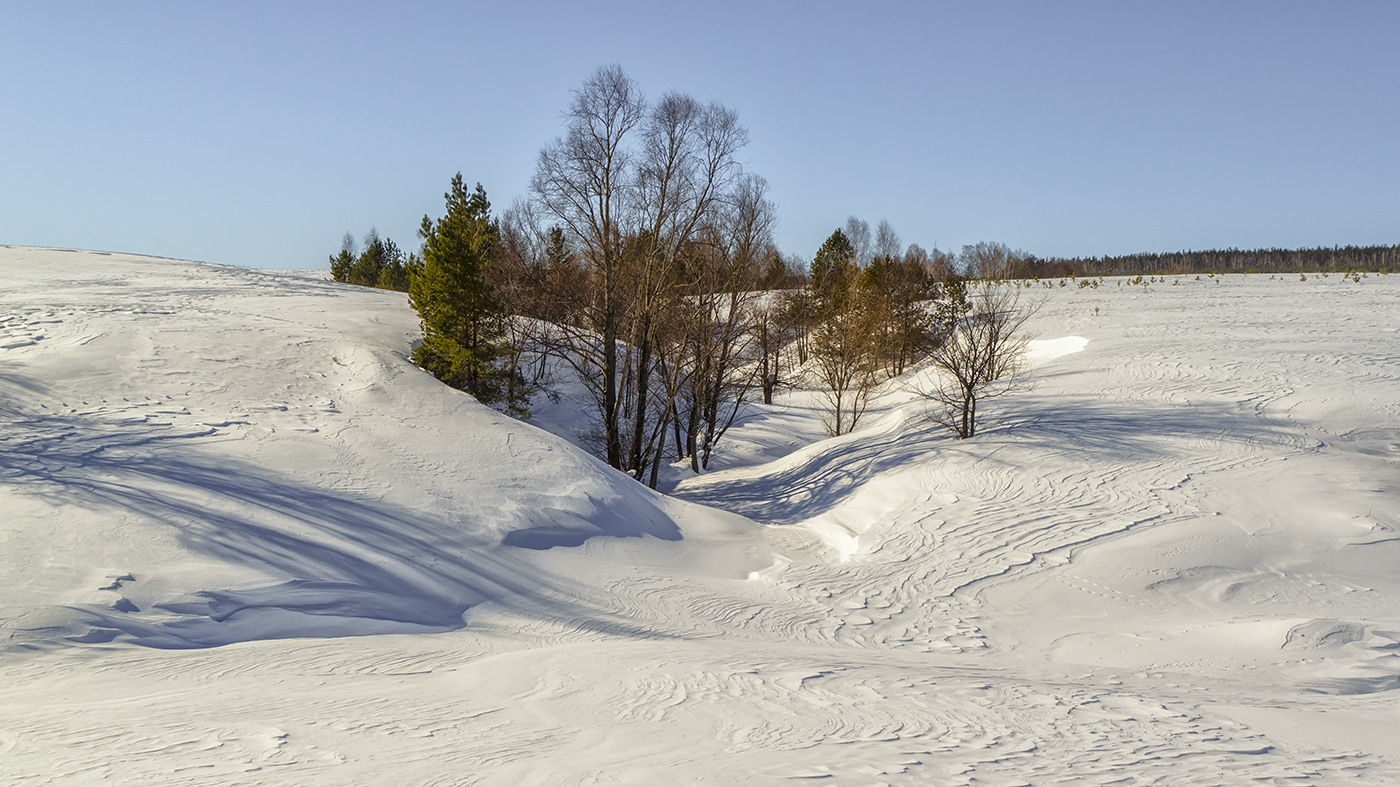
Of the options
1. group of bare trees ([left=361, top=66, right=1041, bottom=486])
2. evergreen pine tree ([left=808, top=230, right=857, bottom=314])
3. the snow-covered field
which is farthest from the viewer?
evergreen pine tree ([left=808, top=230, right=857, bottom=314])

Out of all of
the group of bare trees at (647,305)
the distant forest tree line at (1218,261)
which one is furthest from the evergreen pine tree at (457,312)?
the distant forest tree line at (1218,261)

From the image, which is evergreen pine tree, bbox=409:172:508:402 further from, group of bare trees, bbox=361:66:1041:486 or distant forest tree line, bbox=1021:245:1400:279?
distant forest tree line, bbox=1021:245:1400:279

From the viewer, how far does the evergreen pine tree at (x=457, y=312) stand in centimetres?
2262

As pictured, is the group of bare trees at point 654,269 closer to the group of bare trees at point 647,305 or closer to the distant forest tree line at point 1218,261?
the group of bare trees at point 647,305

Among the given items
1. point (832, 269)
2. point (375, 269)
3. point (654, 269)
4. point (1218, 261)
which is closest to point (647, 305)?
point (654, 269)

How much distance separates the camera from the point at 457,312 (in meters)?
23.0

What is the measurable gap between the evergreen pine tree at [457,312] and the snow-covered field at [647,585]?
4106 millimetres

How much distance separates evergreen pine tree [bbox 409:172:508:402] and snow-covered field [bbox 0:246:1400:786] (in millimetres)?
4106

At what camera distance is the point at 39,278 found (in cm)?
2538

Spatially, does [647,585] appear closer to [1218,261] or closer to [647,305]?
[647,305]

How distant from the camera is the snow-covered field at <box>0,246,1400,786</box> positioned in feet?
14.6

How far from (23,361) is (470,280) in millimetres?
11790

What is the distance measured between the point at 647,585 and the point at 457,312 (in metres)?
15.2

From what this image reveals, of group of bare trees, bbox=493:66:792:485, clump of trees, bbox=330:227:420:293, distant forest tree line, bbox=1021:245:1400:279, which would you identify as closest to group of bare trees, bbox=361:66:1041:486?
group of bare trees, bbox=493:66:792:485
